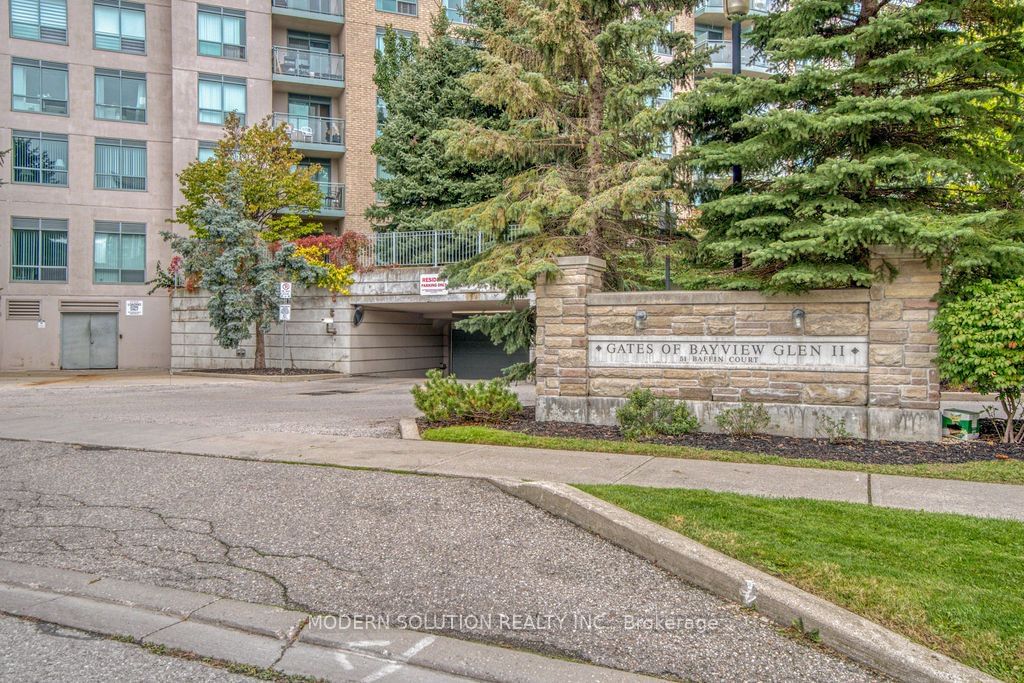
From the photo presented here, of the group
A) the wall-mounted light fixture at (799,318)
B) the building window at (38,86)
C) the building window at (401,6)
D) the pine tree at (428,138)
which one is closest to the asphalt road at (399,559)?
the wall-mounted light fixture at (799,318)

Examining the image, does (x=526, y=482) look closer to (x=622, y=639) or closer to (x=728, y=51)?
(x=622, y=639)

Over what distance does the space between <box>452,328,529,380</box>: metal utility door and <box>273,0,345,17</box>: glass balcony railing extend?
1444 cm

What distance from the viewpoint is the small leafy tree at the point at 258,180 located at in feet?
80.8

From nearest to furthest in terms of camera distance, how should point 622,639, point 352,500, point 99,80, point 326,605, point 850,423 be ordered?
point 622,639, point 326,605, point 352,500, point 850,423, point 99,80

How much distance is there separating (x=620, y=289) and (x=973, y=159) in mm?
5142

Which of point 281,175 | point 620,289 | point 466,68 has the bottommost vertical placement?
point 620,289

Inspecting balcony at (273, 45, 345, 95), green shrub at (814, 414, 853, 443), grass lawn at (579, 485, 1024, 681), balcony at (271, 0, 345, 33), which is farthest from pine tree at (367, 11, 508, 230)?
grass lawn at (579, 485, 1024, 681)

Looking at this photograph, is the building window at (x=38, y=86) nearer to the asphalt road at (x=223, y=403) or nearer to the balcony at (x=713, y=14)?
the asphalt road at (x=223, y=403)

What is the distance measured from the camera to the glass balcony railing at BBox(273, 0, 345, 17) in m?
31.0

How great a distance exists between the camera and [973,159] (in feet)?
31.4

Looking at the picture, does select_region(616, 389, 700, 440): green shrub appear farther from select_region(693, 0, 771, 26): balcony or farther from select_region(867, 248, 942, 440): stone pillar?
select_region(693, 0, 771, 26): balcony

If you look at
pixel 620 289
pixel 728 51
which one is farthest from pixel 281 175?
pixel 728 51

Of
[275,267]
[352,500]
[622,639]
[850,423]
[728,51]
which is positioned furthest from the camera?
[728,51]

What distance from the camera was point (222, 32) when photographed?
30469 millimetres
